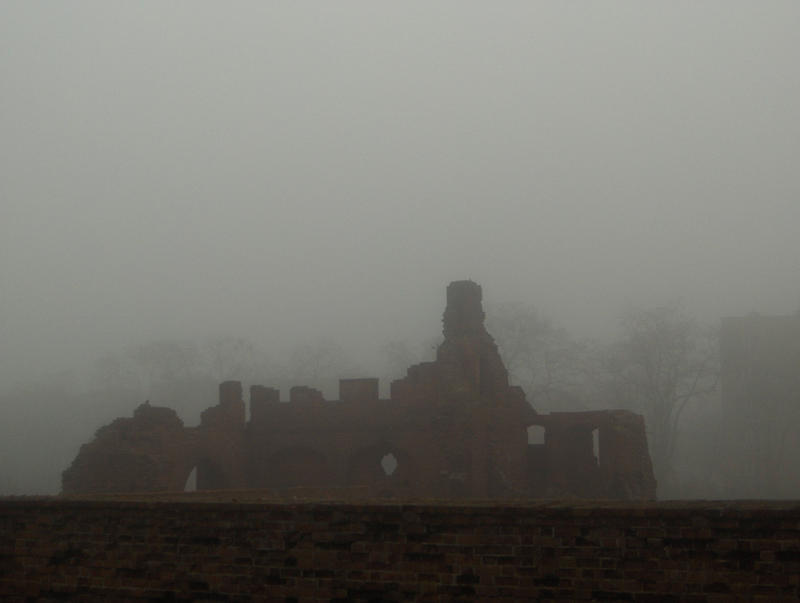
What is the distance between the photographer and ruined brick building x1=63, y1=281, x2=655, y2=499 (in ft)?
67.4

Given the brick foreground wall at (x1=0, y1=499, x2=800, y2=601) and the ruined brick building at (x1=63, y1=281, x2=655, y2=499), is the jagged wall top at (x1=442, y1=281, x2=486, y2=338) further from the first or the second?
the brick foreground wall at (x1=0, y1=499, x2=800, y2=601)

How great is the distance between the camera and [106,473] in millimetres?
17500

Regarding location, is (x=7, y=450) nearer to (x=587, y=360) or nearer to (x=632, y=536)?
(x=587, y=360)

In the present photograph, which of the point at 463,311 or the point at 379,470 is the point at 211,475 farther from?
the point at 463,311

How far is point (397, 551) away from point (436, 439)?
14919 millimetres

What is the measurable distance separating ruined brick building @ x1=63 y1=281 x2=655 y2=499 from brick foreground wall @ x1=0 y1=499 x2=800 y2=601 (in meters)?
12.6

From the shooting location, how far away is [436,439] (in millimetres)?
20922

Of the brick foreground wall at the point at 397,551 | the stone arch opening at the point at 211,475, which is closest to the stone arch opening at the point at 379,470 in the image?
the stone arch opening at the point at 211,475

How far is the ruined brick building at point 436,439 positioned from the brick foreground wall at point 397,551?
12576mm

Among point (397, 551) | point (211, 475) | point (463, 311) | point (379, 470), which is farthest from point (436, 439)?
point (397, 551)

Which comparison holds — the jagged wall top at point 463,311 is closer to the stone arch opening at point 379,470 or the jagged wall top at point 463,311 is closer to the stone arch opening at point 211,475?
the stone arch opening at point 379,470

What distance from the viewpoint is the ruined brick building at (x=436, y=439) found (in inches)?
809

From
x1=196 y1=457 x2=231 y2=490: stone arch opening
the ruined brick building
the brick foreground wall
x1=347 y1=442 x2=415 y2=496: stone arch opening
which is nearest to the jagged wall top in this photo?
the ruined brick building

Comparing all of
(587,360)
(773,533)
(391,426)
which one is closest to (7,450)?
(587,360)
